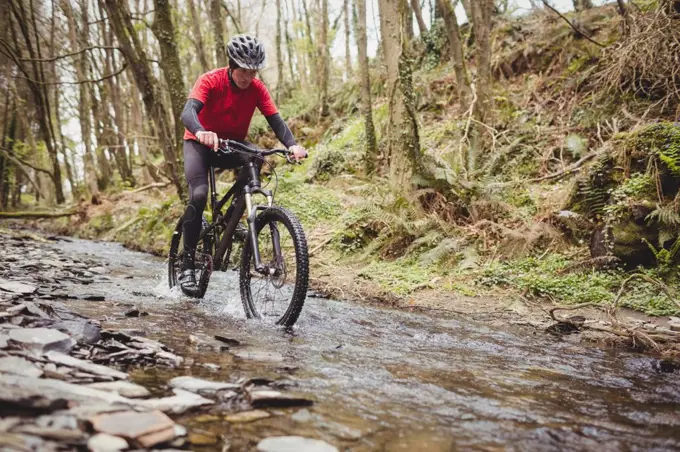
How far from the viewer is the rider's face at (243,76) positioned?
4.57 meters

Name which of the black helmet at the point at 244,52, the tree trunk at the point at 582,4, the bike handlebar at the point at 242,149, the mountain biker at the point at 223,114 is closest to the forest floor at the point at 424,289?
the mountain biker at the point at 223,114

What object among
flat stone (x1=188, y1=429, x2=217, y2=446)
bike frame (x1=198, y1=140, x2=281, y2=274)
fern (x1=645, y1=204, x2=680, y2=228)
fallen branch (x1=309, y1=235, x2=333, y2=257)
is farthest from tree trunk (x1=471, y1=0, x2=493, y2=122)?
flat stone (x1=188, y1=429, x2=217, y2=446)

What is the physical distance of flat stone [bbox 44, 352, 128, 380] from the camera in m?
2.16

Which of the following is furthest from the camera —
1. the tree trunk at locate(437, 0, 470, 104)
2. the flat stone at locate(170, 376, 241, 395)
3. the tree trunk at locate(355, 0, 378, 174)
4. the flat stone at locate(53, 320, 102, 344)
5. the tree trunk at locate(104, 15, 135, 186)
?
the tree trunk at locate(104, 15, 135, 186)

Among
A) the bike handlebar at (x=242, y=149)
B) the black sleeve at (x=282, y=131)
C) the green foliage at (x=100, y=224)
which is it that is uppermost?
the black sleeve at (x=282, y=131)

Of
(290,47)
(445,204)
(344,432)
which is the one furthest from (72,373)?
(290,47)

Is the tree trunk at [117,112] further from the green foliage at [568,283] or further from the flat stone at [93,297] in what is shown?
the green foliage at [568,283]

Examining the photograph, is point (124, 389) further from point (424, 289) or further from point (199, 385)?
point (424, 289)

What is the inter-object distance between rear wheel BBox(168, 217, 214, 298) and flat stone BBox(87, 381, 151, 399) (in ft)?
10.2

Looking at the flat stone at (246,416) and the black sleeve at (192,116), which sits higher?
the black sleeve at (192,116)

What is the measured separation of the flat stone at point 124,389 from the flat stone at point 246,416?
0.40 metres

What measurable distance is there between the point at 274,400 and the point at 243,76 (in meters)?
3.45

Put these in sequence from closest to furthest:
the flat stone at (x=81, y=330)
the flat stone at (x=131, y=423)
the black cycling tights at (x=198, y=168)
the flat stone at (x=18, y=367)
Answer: the flat stone at (x=131, y=423) < the flat stone at (x=18, y=367) < the flat stone at (x=81, y=330) < the black cycling tights at (x=198, y=168)

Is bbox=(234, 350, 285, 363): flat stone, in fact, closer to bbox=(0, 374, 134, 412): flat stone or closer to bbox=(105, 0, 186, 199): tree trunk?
bbox=(0, 374, 134, 412): flat stone
